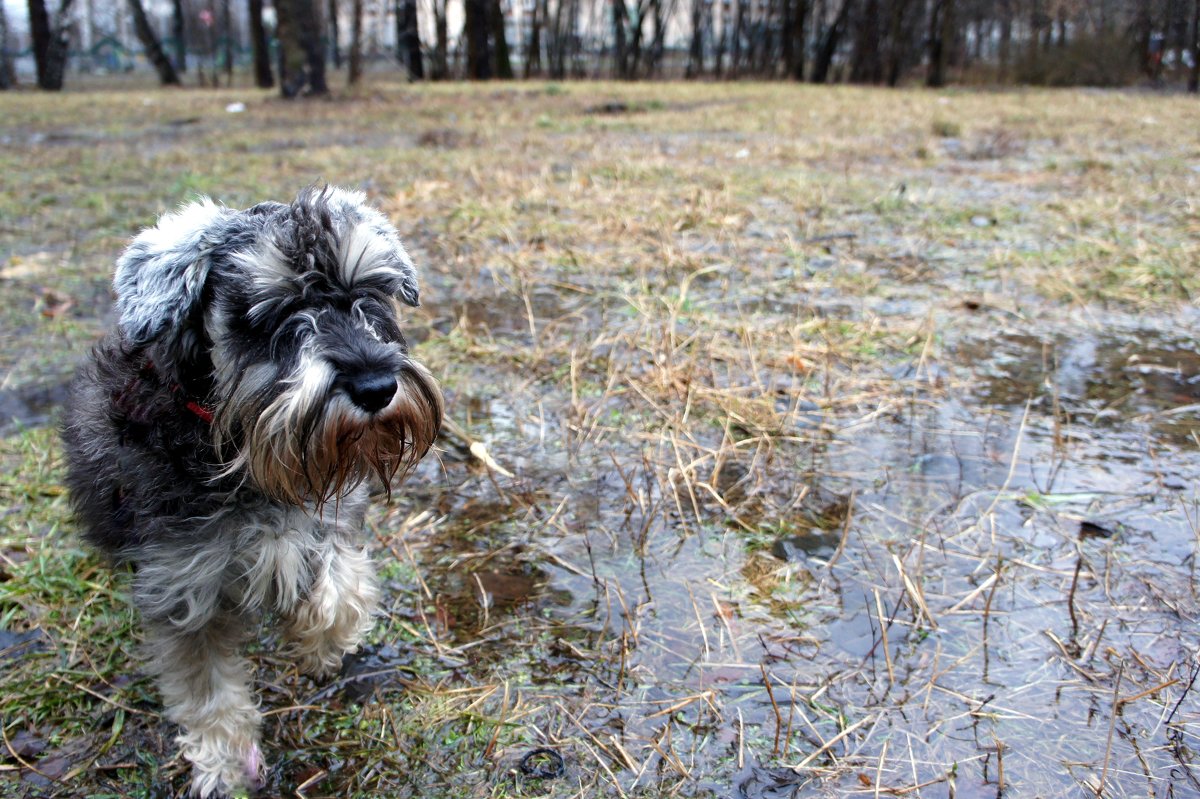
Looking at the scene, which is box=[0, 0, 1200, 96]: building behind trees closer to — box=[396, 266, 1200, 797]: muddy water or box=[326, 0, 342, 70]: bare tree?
box=[326, 0, 342, 70]: bare tree

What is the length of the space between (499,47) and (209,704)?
34.5 m

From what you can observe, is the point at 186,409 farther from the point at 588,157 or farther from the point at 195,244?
the point at 588,157

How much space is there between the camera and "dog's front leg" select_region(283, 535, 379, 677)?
2.80 metres

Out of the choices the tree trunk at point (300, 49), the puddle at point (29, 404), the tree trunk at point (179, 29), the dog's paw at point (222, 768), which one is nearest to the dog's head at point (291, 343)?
the dog's paw at point (222, 768)

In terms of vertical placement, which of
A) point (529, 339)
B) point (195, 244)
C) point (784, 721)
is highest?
point (195, 244)

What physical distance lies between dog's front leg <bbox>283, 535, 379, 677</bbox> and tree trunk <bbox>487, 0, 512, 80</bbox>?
32.8 m

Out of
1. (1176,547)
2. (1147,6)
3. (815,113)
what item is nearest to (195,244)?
(1176,547)

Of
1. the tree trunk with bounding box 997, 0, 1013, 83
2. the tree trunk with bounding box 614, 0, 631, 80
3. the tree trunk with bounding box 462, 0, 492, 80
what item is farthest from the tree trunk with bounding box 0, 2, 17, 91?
the tree trunk with bounding box 997, 0, 1013, 83

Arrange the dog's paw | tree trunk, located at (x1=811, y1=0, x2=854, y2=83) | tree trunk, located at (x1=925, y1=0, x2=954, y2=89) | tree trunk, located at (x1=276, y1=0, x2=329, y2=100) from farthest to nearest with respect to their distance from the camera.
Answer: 1. tree trunk, located at (x1=811, y1=0, x2=854, y2=83)
2. tree trunk, located at (x1=925, y1=0, x2=954, y2=89)
3. tree trunk, located at (x1=276, y1=0, x2=329, y2=100)
4. the dog's paw

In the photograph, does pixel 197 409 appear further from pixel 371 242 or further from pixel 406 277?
pixel 406 277

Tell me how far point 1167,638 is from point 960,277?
4.29m

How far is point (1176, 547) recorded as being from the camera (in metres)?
3.40

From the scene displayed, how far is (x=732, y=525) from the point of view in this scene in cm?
375

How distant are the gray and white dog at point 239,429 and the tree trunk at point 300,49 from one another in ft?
64.9
